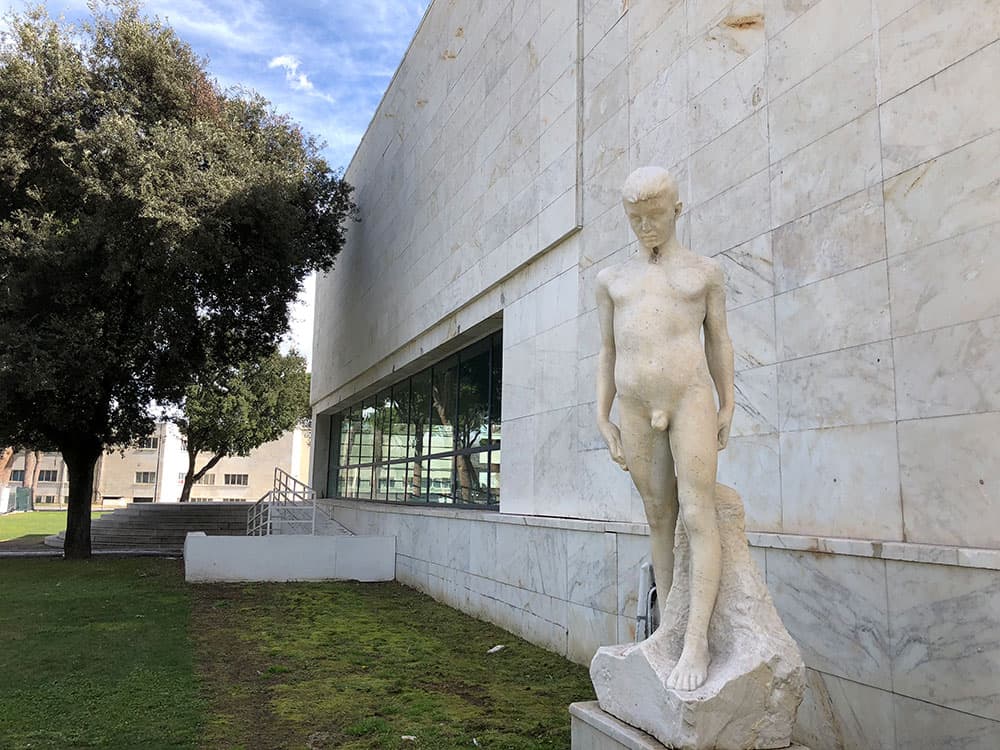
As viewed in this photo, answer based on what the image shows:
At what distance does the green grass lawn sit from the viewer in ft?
16.5

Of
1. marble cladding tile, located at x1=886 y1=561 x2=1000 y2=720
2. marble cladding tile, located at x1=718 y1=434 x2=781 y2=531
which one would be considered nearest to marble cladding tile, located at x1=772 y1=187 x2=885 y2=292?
marble cladding tile, located at x1=718 y1=434 x2=781 y2=531

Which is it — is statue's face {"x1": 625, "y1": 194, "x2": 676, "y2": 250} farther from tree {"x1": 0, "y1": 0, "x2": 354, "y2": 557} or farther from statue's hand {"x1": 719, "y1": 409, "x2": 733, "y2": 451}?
tree {"x1": 0, "y1": 0, "x2": 354, "y2": 557}

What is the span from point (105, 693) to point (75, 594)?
6.04 meters

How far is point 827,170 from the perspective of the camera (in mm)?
4867

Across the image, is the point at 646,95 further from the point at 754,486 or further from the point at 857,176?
the point at 754,486

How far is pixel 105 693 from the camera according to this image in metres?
5.80

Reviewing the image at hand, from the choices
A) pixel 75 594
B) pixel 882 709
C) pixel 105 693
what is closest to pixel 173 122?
pixel 75 594

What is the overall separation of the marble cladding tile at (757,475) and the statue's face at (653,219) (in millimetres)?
1946

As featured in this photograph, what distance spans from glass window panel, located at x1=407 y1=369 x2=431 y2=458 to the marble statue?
10.2 meters

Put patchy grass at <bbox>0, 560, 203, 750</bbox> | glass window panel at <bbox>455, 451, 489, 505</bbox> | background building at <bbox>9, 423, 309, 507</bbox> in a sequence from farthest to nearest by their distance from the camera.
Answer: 1. background building at <bbox>9, 423, 309, 507</bbox>
2. glass window panel at <bbox>455, 451, 489, 505</bbox>
3. patchy grass at <bbox>0, 560, 203, 750</bbox>

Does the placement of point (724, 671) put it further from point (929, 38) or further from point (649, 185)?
point (929, 38)

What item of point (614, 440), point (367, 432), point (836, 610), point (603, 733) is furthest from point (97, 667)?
point (367, 432)

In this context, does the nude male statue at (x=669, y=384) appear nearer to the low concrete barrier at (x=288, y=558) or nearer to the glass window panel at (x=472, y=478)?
the glass window panel at (x=472, y=478)

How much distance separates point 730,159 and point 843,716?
3.77m
